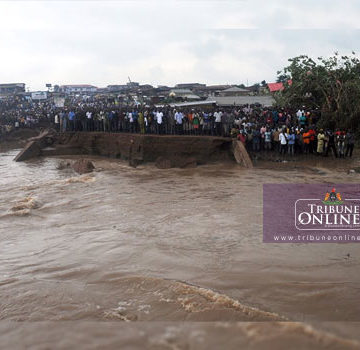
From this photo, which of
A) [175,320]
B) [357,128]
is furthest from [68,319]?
[357,128]

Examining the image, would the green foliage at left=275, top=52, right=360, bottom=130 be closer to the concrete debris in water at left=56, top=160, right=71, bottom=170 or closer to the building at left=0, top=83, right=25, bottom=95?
the concrete debris in water at left=56, top=160, right=71, bottom=170

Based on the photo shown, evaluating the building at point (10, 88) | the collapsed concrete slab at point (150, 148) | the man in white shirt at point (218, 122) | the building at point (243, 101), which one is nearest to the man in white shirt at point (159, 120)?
the collapsed concrete slab at point (150, 148)

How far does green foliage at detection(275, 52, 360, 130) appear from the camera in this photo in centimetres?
1659

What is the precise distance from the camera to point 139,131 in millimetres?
18625

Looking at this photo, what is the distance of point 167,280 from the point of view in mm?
5492

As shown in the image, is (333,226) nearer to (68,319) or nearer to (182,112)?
(68,319)

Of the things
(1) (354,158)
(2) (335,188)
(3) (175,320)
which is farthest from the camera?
(1) (354,158)

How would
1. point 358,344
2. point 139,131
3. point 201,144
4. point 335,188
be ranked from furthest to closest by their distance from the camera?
point 139,131 < point 201,144 < point 335,188 < point 358,344

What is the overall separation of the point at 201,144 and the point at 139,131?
3408 mm

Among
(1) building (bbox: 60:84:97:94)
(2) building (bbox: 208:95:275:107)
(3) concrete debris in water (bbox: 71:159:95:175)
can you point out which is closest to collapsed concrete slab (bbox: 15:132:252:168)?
(3) concrete debris in water (bbox: 71:159:95:175)

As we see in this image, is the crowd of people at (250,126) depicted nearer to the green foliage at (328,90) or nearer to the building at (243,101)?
the green foliage at (328,90)

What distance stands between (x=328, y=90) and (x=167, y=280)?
48.0 ft

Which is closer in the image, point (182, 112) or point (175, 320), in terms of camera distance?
point (175, 320)

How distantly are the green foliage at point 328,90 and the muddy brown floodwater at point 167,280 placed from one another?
7.98 m
